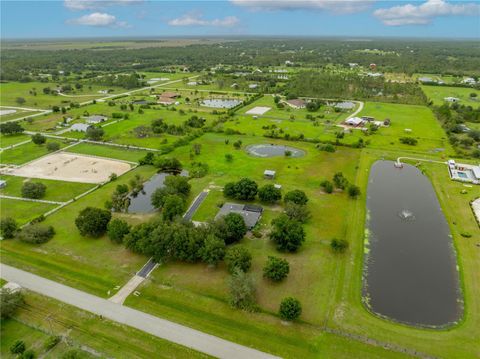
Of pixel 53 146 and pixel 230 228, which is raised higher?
pixel 53 146

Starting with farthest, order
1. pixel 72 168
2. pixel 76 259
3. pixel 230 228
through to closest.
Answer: pixel 72 168 < pixel 230 228 < pixel 76 259

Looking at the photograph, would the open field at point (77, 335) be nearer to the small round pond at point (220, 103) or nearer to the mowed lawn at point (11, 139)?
the mowed lawn at point (11, 139)

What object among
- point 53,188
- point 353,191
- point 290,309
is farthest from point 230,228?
point 53,188

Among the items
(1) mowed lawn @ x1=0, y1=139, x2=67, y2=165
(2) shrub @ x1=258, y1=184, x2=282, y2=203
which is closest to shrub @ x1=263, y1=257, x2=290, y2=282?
(2) shrub @ x1=258, y1=184, x2=282, y2=203

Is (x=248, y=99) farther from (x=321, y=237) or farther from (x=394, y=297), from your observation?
(x=394, y=297)

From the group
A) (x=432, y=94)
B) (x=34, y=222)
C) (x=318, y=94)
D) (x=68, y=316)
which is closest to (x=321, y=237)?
(x=68, y=316)

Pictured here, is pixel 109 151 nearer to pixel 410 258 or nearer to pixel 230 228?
pixel 230 228

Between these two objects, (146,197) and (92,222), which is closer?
(92,222)
